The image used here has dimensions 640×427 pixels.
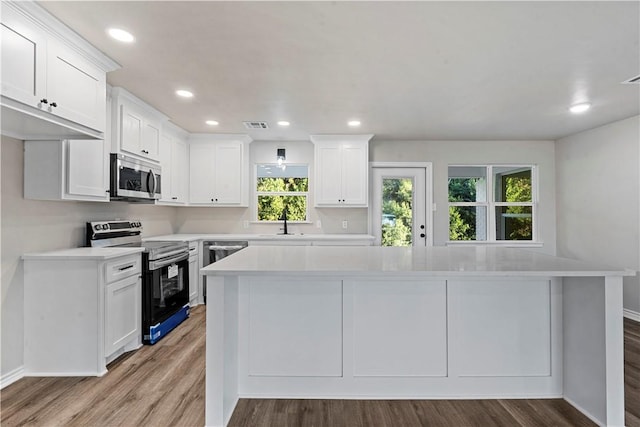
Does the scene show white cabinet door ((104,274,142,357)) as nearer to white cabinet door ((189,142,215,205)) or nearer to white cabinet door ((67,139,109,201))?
white cabinet door ((67,139,109,201))

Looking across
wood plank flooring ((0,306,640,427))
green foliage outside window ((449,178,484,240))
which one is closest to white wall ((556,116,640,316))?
green foliage outside window ((449,178,484,240))

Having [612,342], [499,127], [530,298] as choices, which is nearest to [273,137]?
[499,127]

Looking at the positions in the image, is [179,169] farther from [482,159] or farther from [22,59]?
[482,159]

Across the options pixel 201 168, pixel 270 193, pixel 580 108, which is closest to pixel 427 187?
pixel 580 108

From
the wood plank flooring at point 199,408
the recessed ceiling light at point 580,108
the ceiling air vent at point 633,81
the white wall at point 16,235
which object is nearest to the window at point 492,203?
the recessed ceiling light at point 580,108

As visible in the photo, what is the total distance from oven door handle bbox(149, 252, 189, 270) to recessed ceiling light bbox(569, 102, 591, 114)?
450 cm

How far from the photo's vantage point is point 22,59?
74.6 inches

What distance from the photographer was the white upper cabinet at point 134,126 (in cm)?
316

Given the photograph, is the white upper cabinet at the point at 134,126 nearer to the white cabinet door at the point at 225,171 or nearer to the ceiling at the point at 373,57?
the ceiling at the point at 373,57

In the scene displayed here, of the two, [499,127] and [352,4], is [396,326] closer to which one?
[352,4]

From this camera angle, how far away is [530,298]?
217 centimetres

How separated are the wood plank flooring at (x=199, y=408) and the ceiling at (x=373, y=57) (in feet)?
7.61

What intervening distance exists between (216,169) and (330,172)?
64.8 inches

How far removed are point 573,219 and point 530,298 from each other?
3.62 m
